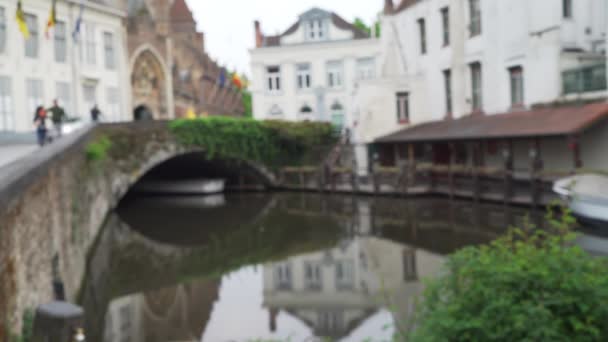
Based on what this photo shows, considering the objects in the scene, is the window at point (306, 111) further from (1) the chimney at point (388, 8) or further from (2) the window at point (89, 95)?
(2) the window at point (89, 95)

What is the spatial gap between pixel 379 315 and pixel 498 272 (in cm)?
483

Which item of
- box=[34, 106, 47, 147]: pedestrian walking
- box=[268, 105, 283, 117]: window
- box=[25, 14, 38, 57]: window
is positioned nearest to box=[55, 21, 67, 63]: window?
box=[25, 14, 38, 57]: window

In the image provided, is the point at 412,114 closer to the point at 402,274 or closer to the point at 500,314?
the point at 402,274

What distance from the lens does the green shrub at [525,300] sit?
425cm

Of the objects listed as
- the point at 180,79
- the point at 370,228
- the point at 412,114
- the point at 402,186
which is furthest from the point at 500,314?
the point at 180,79

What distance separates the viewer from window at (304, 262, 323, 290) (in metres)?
11.8

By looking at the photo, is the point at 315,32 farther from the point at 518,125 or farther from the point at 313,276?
the point at 313,276

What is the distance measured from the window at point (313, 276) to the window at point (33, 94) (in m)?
15.6

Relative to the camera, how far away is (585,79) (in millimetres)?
18250

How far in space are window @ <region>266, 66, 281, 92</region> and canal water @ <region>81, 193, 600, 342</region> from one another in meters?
14.8

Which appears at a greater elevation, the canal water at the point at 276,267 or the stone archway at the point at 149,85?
the stone archway at the point at 149,85

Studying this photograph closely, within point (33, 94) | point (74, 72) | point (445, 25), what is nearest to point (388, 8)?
point (445, 25)

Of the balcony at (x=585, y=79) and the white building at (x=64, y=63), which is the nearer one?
the balcony at (x=585, y=79)

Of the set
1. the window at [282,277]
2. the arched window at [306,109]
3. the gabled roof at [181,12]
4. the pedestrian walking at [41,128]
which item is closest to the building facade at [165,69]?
the gabled roof at [181,12]
